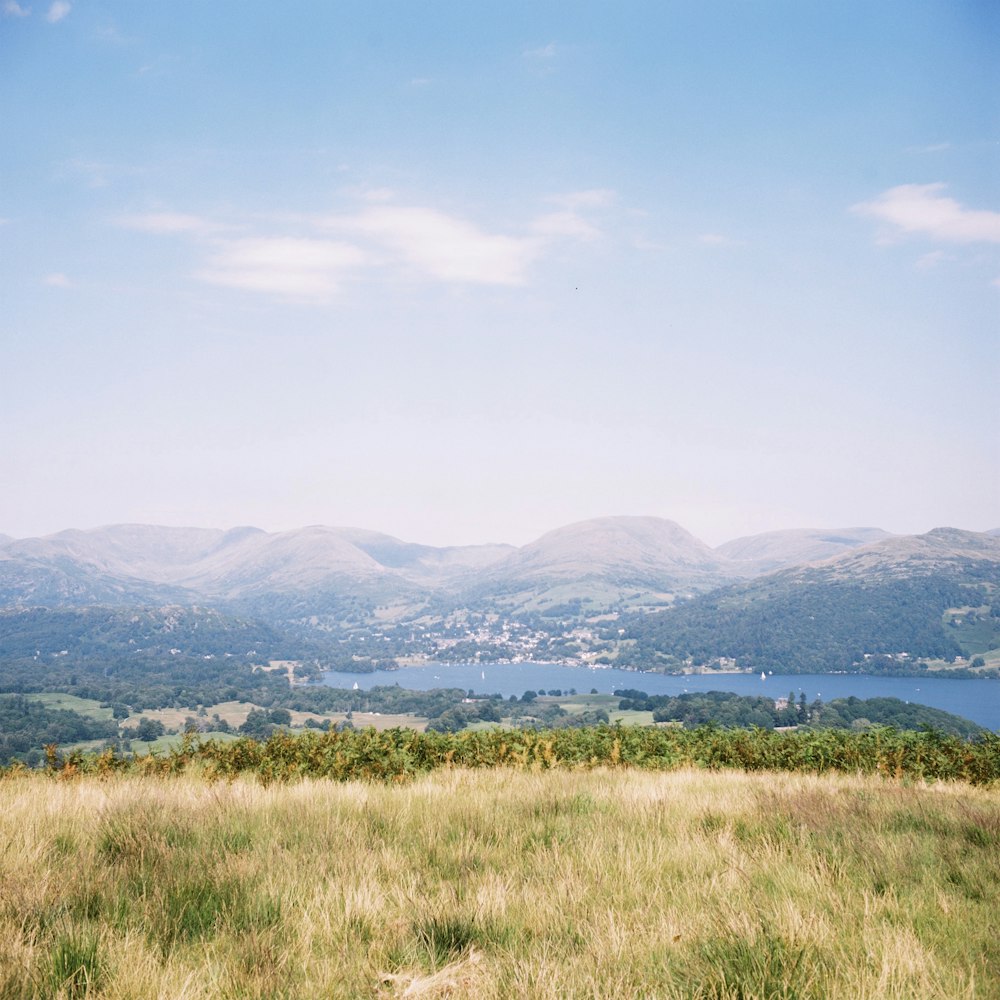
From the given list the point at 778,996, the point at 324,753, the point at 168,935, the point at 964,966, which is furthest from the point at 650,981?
the point at 324,753

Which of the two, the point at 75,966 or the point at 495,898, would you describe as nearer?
the point at 75,966

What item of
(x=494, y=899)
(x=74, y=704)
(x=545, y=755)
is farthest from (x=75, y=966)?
(x=74, y=704)

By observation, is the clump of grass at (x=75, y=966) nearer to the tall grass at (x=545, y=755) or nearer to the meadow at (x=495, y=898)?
the meadow at (x=495, y=898)

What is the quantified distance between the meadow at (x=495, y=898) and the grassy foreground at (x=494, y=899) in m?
0.02

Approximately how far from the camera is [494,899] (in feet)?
13.5

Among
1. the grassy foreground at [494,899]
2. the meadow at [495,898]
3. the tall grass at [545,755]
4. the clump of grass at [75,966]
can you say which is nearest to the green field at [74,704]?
the tall grass at [545,755]

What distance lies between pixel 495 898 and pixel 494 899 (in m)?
0.02

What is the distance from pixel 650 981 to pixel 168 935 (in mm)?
2659

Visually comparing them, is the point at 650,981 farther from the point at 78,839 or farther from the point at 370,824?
the point at 78,839

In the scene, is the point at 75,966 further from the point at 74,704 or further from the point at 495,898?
the point at 74,704

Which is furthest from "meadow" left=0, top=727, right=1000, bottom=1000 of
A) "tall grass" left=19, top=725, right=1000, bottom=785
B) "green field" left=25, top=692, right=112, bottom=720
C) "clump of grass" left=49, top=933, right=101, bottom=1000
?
"green field" left=25, top=692, right=112, bottom=720

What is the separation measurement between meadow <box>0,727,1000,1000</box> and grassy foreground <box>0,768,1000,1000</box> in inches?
0.7

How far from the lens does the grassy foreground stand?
3127 millimetres

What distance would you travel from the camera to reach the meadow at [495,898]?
313 cm
